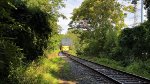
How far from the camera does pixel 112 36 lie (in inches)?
1713

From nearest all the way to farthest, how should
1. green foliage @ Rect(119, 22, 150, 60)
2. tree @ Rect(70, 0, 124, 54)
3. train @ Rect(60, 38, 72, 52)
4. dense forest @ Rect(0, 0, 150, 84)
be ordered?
1. dense forest @ Rect(0, 0, 150, 84)
2. green foliage @ Rect(119, 22, 150, 60)
3. tree @ Rect(70, 0, 124, 54)
4. train @ Rect(60, 38, 72, 52)

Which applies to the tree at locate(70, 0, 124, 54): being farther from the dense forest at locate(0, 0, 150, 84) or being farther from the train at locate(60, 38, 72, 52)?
the train at locate(60, 38, 72, 52)

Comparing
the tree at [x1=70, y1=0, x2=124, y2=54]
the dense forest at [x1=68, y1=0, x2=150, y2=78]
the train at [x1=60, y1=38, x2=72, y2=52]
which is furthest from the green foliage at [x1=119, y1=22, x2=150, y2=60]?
the train at [x1=60, y1=38, x2=72, y2=52]

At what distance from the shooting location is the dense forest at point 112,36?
2888 cm

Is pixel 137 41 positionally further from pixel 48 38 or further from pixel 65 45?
pixel 65 45

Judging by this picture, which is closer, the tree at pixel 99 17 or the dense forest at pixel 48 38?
the dense forest at pixel 48 38

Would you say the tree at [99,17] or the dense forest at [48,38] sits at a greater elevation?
the tree at [99,17]

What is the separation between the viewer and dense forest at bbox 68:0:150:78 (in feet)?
94.7

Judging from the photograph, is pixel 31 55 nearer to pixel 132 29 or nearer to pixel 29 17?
pixel 29 17

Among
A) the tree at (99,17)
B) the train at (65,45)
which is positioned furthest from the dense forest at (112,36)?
the train at (65,45)

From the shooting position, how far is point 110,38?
43.7 m

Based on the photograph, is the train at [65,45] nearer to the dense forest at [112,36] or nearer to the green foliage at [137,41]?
the dense forest at [112,36]

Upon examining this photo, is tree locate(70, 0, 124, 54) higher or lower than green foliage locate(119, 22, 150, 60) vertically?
higher

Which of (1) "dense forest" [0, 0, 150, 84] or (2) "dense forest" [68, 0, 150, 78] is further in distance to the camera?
(2) "dense forest" [68, 0, 150, 78]
